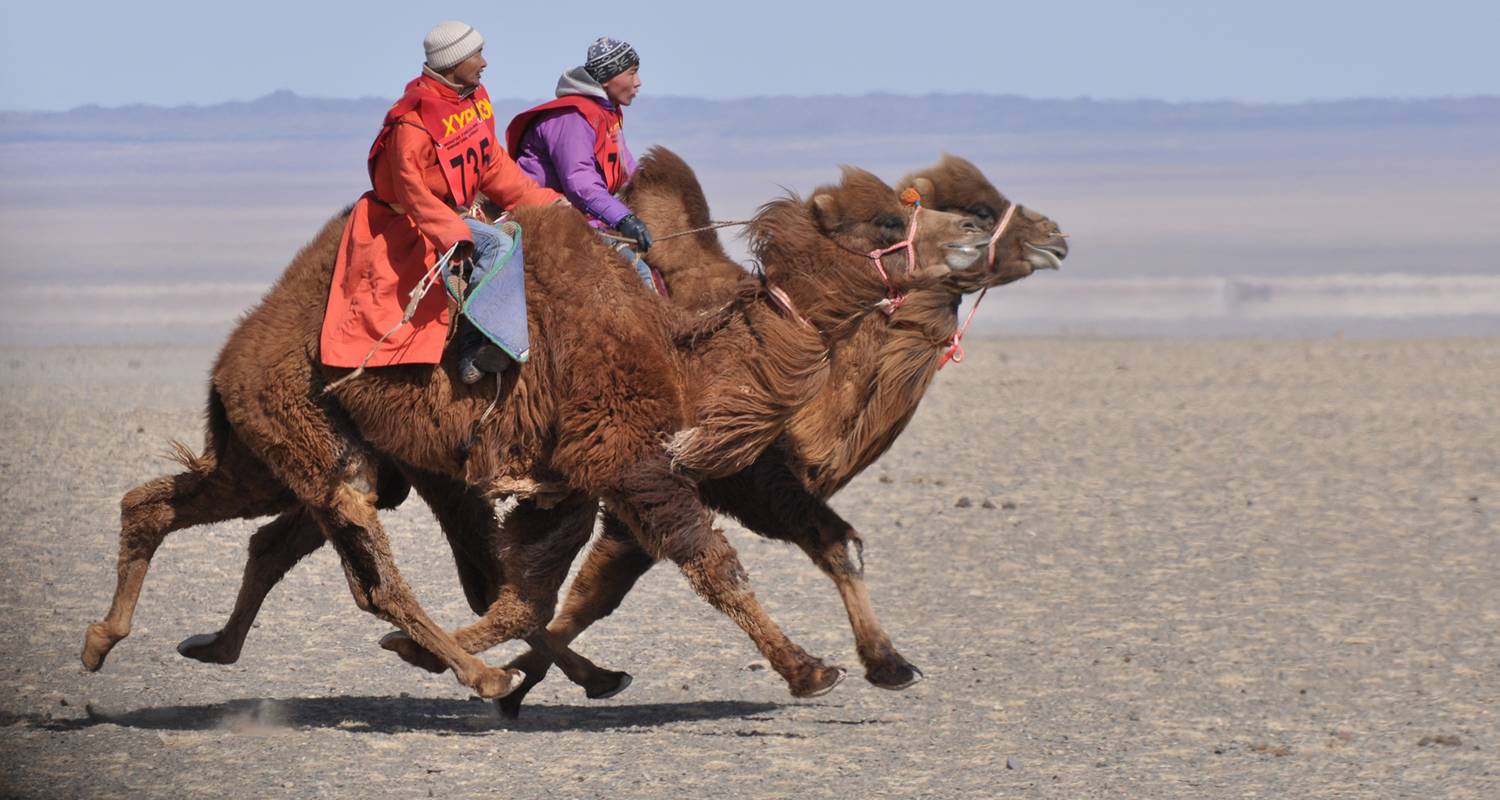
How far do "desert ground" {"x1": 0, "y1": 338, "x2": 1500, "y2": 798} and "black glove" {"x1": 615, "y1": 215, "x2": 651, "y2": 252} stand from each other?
64.9 inches

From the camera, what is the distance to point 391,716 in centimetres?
754

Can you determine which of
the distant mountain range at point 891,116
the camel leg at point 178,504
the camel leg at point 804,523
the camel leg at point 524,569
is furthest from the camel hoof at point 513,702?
the distant mountain range at point 891,116

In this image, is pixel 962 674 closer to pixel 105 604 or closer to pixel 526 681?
pixel 526 681

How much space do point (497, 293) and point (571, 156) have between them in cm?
115

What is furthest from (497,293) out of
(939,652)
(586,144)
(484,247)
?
(939,652)

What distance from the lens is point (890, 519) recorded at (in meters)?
12.0

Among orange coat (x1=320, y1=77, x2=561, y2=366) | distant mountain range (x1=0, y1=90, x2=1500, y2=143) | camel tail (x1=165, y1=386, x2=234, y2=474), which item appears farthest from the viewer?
distant mountain range (x1=0, y1=90, x2=1500, y2=143)

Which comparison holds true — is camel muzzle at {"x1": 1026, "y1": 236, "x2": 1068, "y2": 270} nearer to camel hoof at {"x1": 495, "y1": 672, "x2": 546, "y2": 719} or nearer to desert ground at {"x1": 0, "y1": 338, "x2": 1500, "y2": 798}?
desert ground at {"x1": 0, "y1": 338, "x2": 1500, "y2": 798}

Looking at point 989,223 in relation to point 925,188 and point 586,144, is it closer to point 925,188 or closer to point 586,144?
point 925,188

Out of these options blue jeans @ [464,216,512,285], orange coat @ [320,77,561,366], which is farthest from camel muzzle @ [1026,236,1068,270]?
orange coat @ [320,77,561,366]

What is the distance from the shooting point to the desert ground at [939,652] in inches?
261

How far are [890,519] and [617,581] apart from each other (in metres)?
4.54

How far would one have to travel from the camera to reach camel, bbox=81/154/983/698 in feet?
22.3

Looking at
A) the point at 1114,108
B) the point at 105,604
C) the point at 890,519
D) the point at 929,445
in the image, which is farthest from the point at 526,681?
the point at 1114,108
